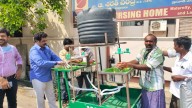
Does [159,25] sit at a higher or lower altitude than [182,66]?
higher

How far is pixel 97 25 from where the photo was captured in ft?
7.85

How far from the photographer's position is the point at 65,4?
6336mm

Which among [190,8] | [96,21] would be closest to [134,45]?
[190,8]

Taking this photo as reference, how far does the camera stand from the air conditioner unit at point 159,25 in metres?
5.23

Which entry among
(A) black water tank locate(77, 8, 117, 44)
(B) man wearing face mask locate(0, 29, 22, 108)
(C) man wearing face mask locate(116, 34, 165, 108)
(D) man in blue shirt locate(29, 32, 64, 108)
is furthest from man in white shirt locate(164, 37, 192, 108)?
(B) man wearing face mask locate(0, 29, 22, 108)

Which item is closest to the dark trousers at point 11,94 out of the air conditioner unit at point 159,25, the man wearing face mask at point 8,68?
the man wearing face mask at point 8,68

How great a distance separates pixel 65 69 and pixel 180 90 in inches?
64.2

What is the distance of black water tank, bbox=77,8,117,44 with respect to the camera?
94.1 inches

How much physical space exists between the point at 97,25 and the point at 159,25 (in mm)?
3340

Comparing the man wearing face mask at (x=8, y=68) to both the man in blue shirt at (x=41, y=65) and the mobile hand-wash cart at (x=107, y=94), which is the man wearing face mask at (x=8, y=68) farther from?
the mobile hand-wash cart at (x=107, y=94)

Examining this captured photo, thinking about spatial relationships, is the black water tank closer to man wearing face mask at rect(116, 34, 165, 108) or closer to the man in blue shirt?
man wearing face mask at rect(116, 34, 165, 108)

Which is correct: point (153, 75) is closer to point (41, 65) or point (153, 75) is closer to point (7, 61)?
point (41, 65)

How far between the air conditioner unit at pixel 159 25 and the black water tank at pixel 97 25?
10.3ft

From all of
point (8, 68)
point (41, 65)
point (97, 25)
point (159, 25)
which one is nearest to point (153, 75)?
point (97, 25)
